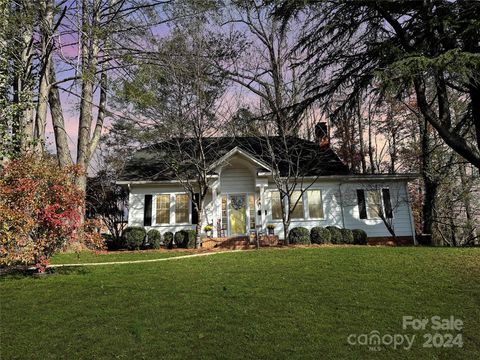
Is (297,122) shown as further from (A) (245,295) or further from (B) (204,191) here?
(A) (245,295)

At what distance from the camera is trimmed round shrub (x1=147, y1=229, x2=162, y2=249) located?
1552cm

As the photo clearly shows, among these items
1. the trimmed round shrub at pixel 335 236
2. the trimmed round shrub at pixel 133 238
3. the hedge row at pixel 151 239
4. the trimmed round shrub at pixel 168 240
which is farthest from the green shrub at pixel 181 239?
the trimmed round shrub at pixel 335 236

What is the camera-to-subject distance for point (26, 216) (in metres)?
8.08

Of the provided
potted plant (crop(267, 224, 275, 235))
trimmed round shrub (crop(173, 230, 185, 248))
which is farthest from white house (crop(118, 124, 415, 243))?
trimmed round shrub (crop(173, 230, 185, 248))

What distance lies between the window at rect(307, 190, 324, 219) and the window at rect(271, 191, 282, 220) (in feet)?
5.10

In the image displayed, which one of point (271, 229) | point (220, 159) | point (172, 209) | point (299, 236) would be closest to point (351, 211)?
point (299, 236)

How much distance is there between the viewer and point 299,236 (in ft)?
49.3

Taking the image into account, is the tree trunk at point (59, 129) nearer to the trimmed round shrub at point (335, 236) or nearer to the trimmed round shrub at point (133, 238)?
the trimmed round shrub at point (133, 238)

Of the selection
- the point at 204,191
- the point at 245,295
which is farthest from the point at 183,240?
the point at 245,295

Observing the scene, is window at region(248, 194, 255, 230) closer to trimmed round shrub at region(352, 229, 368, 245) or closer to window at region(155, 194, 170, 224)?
window at region(155, 194, 170, 224)

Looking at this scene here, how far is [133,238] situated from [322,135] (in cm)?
1157

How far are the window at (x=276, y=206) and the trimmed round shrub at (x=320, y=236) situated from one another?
8.06 feet

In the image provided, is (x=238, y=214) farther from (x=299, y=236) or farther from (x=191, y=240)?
(x=299, y=236)

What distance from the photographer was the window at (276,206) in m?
17.5
